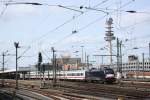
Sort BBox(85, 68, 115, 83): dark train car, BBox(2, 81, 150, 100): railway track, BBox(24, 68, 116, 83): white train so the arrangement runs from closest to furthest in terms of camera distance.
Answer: BBox(2, 81, 150, 100): railway track
BBox(85, 68, 115, 83): dark train car
BBox(24, 68, 116, 83): white train

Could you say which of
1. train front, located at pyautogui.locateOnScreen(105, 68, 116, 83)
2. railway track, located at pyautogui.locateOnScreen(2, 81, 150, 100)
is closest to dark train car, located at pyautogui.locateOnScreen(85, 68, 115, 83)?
train front, located at pyautogui.locateOnScreen(105, 68, 116, 83)

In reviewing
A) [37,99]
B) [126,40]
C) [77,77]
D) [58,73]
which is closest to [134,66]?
[58,73]

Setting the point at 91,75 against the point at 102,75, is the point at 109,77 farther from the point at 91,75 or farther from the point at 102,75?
the point at 91,75

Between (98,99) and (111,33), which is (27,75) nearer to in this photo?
(111,33)

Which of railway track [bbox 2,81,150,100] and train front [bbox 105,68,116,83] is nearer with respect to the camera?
railway track [bbox 2,81,150,100]

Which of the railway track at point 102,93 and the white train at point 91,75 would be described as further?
the white train at point 91,75

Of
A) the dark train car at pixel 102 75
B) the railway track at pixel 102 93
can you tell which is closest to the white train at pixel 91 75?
the dark train car at pixel 102 75

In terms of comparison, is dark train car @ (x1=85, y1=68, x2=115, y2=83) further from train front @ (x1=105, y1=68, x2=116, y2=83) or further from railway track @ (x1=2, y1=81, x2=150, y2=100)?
railway track @ (x1=2, y1=81, x2=150, y2=100)

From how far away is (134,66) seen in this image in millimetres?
130375

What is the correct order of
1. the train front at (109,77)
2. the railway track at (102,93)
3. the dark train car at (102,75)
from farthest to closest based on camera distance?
the dark train car at (102,75) → the train front at (109,77) → the railway track at (102,93)

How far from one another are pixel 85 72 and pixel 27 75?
48.4 meters

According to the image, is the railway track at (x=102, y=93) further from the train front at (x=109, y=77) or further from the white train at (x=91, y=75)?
the train front at (x=109, y=77)

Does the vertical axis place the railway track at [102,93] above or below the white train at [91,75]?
below

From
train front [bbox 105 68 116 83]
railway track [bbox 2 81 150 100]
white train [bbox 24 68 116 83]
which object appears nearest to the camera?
railway track [bbox 2 81 150 100]
